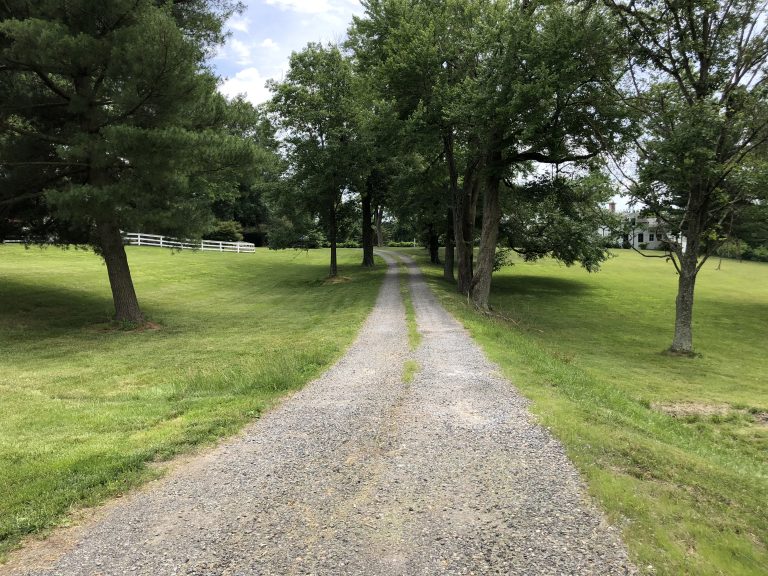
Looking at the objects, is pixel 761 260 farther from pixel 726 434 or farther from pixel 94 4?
pixel 94 4

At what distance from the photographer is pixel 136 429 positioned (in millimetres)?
6008

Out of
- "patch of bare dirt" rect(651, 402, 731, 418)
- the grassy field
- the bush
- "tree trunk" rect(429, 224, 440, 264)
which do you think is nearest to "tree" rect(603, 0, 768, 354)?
the grassy field

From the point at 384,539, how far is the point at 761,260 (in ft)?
242

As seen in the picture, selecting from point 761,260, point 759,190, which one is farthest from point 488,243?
point 761,260

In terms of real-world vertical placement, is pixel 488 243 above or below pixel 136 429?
above

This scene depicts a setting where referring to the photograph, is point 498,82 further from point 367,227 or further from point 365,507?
point 367,227

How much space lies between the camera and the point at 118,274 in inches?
620

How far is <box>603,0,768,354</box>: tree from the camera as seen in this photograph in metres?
14.5

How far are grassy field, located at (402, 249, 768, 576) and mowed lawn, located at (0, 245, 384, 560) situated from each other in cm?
397

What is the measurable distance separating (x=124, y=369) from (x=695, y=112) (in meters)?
16.5

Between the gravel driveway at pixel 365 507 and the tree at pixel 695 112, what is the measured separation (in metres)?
12.2

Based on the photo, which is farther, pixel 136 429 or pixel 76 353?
pixel 76 353

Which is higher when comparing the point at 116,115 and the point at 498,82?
the point at 498,82

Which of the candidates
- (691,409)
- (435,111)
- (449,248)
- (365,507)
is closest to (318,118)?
(435,111)
